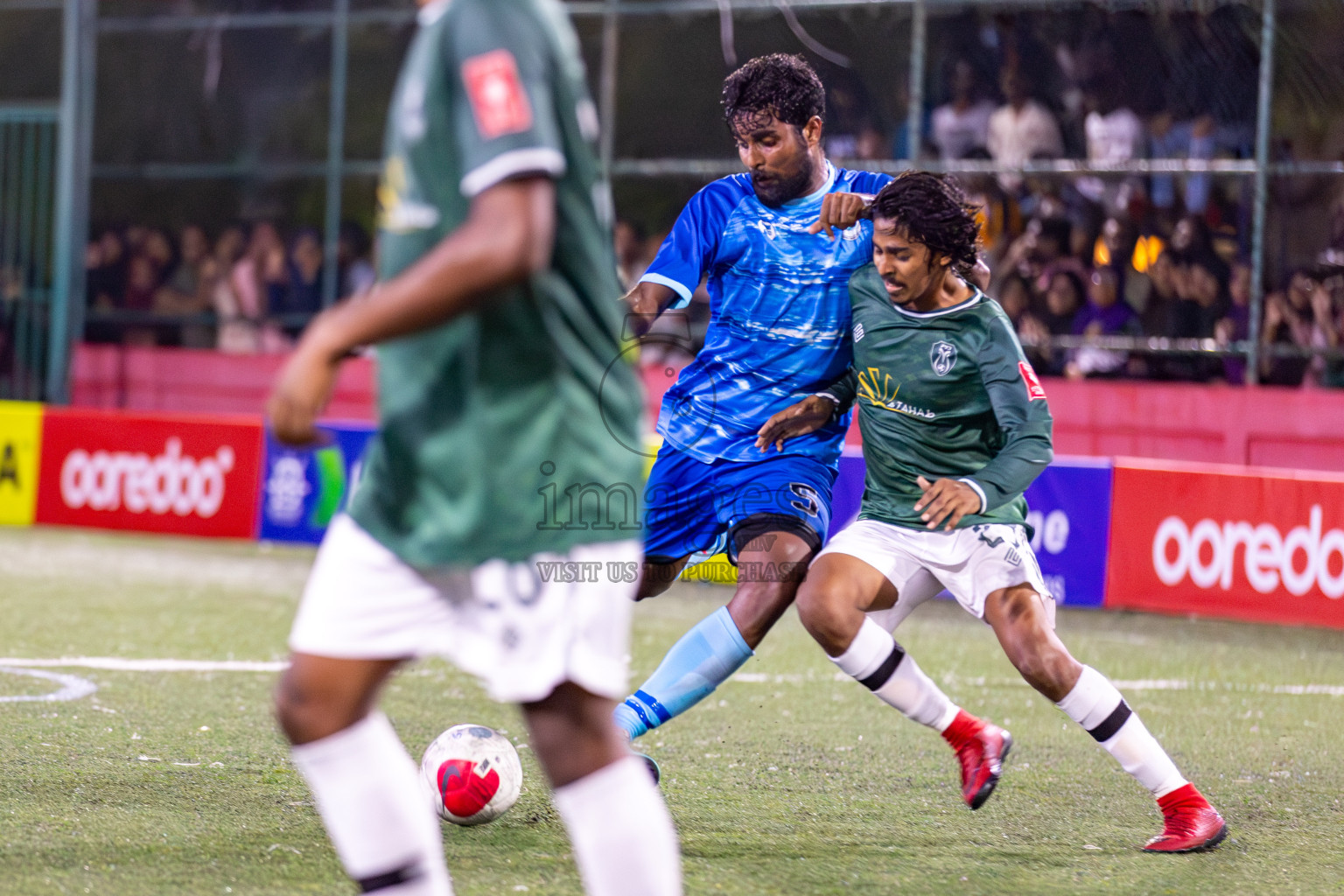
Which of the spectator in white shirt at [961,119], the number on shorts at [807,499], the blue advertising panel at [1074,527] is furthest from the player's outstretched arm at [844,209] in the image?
the spectator in white shirt at [961,119]

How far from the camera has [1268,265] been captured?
1238 cm

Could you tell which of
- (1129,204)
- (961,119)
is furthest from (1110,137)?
(961,119)

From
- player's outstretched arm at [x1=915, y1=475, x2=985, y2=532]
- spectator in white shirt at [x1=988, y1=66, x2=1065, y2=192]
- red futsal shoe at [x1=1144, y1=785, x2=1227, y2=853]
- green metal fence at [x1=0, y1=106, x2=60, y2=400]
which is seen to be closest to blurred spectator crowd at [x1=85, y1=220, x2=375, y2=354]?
green metal fence at [x1=0, y1=106, x2=60, y2=400]

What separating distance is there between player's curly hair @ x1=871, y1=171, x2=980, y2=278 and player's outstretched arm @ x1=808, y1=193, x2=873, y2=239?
0.11m

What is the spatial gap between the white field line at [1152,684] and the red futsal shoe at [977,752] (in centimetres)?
260

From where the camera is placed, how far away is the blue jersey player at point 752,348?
15.9 feet

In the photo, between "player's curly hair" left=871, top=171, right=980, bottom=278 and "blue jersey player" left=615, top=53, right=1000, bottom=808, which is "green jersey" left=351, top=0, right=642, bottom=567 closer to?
"player's curly hair" left=871, top=171, right=980, bottom=278

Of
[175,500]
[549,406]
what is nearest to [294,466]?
[175,500]

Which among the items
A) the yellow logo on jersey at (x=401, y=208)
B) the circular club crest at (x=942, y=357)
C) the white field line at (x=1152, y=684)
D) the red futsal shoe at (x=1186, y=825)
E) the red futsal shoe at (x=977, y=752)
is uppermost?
the yellow logo on jersey at (x=401, y=208)

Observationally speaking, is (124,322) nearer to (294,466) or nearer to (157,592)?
(294,466)

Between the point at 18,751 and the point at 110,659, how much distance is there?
6.46 ft

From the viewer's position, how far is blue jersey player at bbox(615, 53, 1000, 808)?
4840mm

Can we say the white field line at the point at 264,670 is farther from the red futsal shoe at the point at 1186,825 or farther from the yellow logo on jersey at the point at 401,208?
the yellow logo on jersey at the point at 401,208

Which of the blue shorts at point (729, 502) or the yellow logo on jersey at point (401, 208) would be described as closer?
the yellow logo on jersey at point (401, 208)
